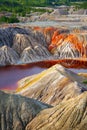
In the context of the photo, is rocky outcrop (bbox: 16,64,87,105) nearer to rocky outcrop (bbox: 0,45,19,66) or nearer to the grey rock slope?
rocky outcrop (bbox: 0,45,19,66)

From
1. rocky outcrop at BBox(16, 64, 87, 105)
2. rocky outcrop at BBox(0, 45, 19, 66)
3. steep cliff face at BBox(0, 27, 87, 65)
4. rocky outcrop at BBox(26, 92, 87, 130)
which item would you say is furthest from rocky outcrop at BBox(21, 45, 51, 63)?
rocky outcrop at BBox(26, 92, 87, 130)

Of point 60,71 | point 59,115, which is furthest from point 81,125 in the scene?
point 60,71

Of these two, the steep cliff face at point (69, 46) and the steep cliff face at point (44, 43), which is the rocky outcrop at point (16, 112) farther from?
the steep cliff face at point (69, 46)

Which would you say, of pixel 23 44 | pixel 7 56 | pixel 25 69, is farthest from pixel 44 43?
pixel 25 69

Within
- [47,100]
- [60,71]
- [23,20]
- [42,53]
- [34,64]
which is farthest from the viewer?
[23,20]

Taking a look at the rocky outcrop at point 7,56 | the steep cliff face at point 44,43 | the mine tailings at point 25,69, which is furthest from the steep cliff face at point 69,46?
the rocky outcrop at point 7,56

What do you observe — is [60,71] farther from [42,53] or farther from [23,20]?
[23,20]
